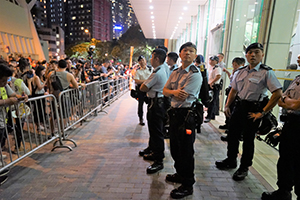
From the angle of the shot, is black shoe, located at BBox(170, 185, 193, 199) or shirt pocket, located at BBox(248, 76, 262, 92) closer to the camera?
black shoe, located at BBox(170, 185, 193, 199)

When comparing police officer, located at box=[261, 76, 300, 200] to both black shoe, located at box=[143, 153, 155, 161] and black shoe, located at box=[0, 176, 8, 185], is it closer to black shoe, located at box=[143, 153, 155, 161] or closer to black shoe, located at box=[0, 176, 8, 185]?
black shoe, located at box=[143, 153, 155, 161]

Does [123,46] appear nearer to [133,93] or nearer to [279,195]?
[133,93]

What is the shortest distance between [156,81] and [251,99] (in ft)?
4.99

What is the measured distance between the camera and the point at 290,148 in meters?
2.17

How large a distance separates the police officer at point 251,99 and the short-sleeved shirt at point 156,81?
1.27 metres

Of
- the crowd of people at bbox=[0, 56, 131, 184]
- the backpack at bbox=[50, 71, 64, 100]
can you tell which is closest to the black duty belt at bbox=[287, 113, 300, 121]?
the crowd of people at bbox=[0, 56, 131, 184]

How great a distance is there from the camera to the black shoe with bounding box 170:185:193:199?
7.81 ft

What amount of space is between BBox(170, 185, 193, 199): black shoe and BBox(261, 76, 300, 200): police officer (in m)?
1.02

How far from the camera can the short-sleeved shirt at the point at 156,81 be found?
295 centimetres

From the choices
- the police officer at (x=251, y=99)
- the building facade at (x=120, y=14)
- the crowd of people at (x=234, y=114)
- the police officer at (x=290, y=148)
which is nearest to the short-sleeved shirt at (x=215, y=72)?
the crowd of people at (x=234, y=114)

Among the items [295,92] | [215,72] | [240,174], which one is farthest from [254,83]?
[215,72]

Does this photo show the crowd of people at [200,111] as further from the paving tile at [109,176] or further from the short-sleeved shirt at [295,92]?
the paving tile at [109,176]

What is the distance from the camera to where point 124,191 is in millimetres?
2523

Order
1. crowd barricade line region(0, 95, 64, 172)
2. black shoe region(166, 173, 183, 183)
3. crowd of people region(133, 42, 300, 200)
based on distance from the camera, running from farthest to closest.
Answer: crowd barricade line region(0, 95, 64, 172) < black shoe region(166, 173, 183, 183) < crowd of people region(133, 42, 300, 200)
